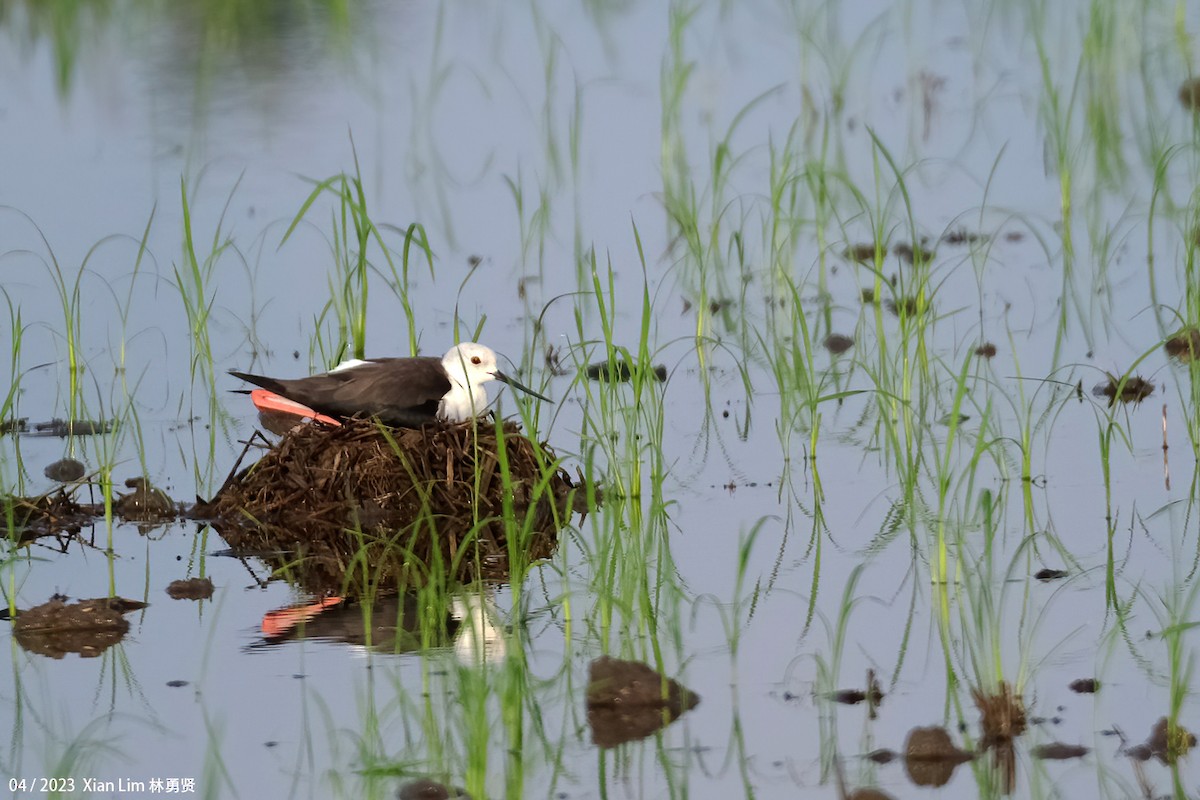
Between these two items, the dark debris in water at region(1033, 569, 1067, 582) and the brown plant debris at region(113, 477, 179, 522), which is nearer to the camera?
the dark debris in water at region(1033, 569, 1067, 582)

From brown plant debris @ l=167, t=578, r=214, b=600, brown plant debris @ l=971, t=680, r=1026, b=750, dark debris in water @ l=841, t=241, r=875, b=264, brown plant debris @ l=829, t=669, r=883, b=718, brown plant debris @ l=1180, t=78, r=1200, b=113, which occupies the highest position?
brown plant debris @ l=1180, t=78, r=1200, b=113

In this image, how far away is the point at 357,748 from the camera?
5.53 meters

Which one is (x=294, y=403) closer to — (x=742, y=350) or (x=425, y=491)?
(x=425, y=491)

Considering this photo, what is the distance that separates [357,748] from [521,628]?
44.0 inches

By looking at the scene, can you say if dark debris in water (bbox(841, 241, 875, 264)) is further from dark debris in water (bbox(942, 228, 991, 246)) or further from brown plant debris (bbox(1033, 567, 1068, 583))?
brown plant debris (bbox(1033, 567, 1068, 583))

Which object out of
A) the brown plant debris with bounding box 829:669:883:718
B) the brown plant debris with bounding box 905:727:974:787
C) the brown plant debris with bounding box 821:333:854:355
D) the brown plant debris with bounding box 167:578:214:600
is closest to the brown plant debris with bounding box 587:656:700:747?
the brown plant debris with bounding box 829:669:883:718

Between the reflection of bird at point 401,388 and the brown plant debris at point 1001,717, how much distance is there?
3.11 metres

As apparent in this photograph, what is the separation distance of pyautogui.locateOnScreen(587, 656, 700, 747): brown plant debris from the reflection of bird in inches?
101

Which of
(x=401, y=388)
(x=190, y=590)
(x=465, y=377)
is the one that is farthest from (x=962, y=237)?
(x=190, y=590)

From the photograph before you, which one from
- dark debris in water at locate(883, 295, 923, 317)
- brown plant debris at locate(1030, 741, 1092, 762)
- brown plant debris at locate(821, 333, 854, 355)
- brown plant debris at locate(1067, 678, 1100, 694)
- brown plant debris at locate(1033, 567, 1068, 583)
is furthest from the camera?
brown plant debris at locate(821, 333, 854, 355)

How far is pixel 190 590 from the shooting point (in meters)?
7.09

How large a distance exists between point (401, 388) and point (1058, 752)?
3628mm

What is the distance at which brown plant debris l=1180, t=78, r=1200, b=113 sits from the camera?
38.3 feet

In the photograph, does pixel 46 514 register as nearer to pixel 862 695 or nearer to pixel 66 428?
pixel 66 428
